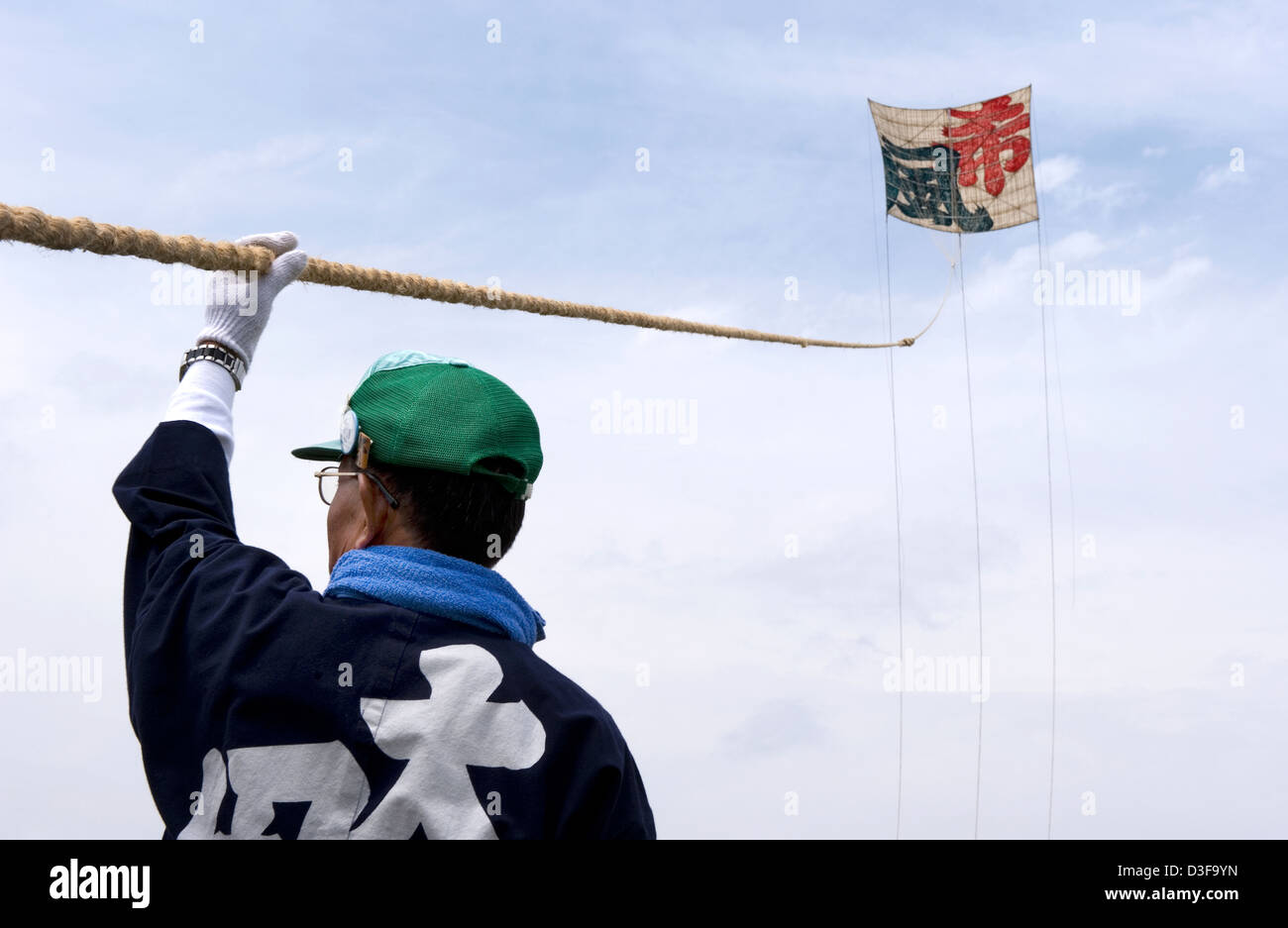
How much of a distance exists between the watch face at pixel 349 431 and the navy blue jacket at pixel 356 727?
12.9 inches

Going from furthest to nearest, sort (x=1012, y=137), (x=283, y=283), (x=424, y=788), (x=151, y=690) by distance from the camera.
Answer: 1. (x=1012, y=137)
2. (x=283, y=283)
3. (x=151, y=690)
4. (x=424, y=788)

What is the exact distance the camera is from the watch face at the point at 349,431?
2.49 m

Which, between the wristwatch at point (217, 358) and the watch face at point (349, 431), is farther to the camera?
the wristwatch at point (217, 358)

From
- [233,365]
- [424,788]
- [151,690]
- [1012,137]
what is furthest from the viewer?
[1012,137]

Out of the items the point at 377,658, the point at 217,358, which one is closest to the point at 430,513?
the point at 377,658

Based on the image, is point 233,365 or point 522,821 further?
point 233,365

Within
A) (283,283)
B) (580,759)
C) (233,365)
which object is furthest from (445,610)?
(283,283)

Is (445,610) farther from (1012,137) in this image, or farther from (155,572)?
(1012,137)

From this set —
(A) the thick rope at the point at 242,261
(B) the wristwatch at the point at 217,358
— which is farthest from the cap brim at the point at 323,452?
(A) the thick rope at the point at 242,261

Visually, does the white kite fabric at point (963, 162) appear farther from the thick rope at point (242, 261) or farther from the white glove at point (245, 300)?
the white glove at point (245, 300)

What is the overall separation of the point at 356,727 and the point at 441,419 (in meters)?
0.66

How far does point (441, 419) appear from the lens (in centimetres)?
245

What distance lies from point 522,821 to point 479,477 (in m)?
0.71
